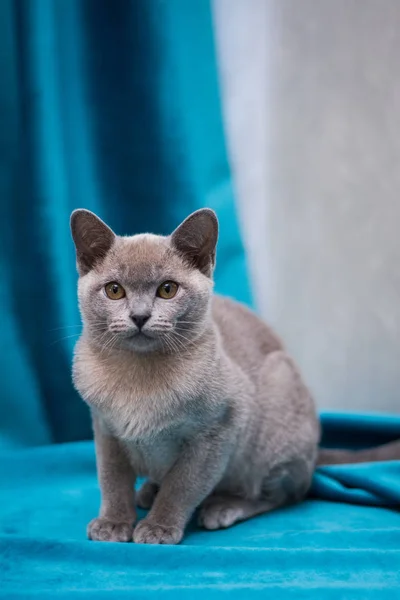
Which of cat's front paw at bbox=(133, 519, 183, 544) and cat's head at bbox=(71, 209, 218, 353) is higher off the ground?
cat's head at bbox=(71, 209, 218, 353)

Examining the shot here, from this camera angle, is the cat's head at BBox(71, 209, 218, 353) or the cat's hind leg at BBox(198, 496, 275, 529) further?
the cat's hind leg at BBox(198, 496, 275, 529)

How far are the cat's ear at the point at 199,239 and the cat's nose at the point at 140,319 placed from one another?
0.16 meters

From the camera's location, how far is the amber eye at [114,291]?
1.12 metres

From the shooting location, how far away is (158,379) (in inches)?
45.3

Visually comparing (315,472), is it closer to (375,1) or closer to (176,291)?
(176,291)

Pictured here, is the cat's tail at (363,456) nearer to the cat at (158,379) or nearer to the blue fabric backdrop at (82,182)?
the blue fabric backdrop at (82,182)

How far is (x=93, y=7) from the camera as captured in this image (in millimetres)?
1669

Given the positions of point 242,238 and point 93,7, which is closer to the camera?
point 93,7

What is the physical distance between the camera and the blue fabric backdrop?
155 centimetres

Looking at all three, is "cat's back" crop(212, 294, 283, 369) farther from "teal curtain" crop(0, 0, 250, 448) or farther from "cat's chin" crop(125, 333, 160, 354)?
"teal curtain" crop(0, 0, 250, 448)

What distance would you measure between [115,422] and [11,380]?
0.58 meters

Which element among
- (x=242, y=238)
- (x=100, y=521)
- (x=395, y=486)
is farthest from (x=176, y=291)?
(x=242, y=238)

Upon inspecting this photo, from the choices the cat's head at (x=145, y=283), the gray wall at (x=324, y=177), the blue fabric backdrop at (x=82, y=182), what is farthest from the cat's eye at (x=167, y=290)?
the gray wall at (x=324, y=177)

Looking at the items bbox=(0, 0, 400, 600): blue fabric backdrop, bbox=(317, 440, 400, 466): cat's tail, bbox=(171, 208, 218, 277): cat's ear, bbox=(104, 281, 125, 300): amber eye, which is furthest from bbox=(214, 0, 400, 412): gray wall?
bbox=(104, 281, 125, 300): amber eye
